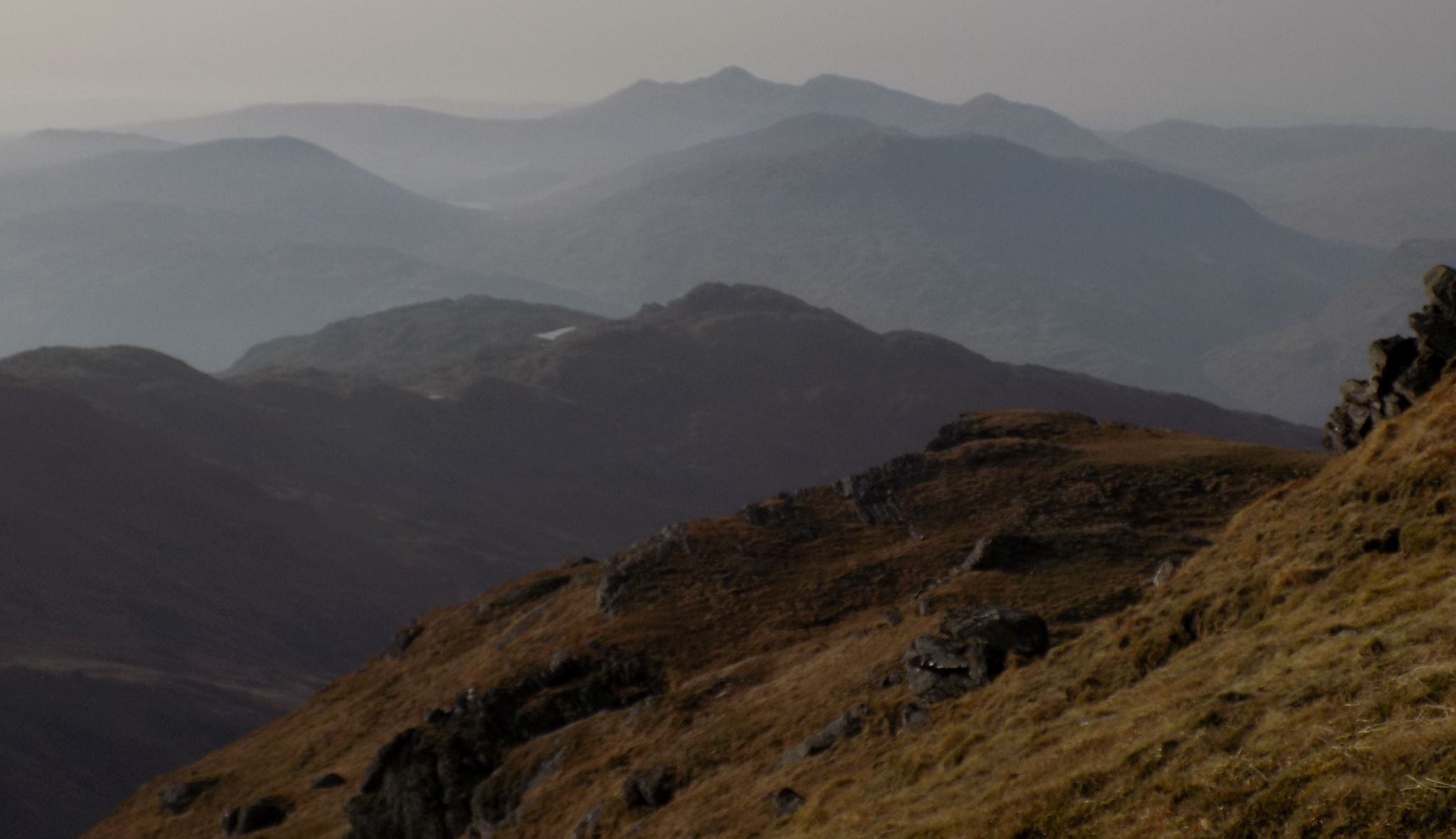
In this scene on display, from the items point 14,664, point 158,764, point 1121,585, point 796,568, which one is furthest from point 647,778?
point 14,664

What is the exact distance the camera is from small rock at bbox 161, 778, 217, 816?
208 ft

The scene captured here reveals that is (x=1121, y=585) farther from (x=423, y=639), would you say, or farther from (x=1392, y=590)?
(x=423, y=639)

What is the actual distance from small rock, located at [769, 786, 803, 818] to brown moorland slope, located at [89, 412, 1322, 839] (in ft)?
0.43

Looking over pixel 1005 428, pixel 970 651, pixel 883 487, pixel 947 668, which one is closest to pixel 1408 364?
pixel 970 651

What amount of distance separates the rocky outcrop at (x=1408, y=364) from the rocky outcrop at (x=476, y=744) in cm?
2284

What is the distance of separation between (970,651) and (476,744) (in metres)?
20.4

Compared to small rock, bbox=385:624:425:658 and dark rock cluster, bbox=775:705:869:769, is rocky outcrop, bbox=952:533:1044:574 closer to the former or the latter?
dark rock cluster, bbox=775:705:869:769

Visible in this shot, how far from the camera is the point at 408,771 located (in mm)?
43688

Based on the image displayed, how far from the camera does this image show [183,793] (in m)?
64.1

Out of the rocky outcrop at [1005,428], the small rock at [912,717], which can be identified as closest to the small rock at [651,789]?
the small rock at [912,717]

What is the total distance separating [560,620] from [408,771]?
1343 centimetres

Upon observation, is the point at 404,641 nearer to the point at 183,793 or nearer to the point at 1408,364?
the point at 183,793

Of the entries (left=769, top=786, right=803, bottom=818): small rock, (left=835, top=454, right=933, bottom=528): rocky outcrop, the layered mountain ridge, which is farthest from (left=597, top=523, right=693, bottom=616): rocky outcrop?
(left=769, top=786, right=803, bottom=818): small rock

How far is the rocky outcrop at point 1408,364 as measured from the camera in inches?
1154
